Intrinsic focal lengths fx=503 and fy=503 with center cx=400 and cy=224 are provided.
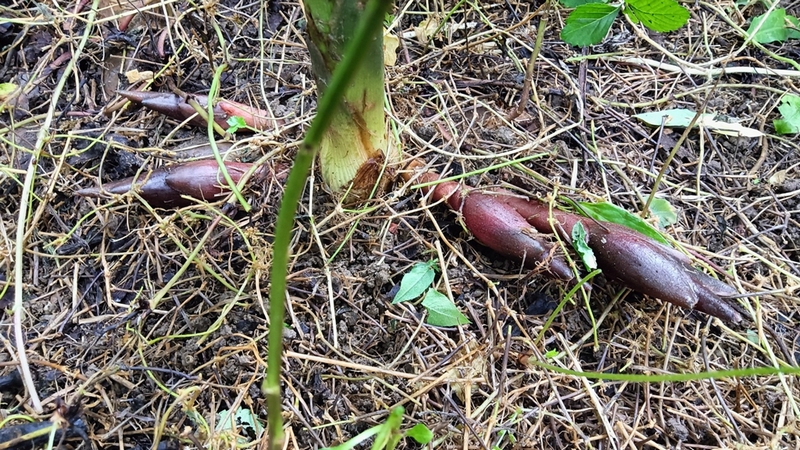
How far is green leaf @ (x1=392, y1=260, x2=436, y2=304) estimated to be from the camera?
106 centimetres

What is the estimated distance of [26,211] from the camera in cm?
119

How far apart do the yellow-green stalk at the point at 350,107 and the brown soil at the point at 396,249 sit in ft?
0.26

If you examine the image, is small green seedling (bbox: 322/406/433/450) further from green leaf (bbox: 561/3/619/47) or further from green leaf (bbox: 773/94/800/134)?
green leaf (bbox: 773/94/800/134)

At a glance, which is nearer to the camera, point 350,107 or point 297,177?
point 297,177

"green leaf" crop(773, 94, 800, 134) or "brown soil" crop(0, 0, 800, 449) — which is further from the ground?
"green leaf" crop(773, 94, 800, 134)

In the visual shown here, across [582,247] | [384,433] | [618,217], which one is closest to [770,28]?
[618,217]

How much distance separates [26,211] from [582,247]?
127 cm

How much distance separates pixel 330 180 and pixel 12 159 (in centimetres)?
84

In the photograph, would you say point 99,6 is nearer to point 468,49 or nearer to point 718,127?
point 468,49

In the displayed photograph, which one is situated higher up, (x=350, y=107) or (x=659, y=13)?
(x=659, y=13)

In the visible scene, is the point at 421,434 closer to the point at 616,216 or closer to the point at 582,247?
the point at 582,247

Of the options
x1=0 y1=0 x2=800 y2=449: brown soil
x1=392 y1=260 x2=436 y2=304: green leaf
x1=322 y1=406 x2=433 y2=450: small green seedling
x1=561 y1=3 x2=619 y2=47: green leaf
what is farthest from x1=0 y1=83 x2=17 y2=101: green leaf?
x1=561 y1=3 x2=619 y2=47: green leaf

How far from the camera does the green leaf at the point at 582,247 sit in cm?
102

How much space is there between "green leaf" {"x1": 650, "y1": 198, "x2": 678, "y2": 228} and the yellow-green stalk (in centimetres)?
64
